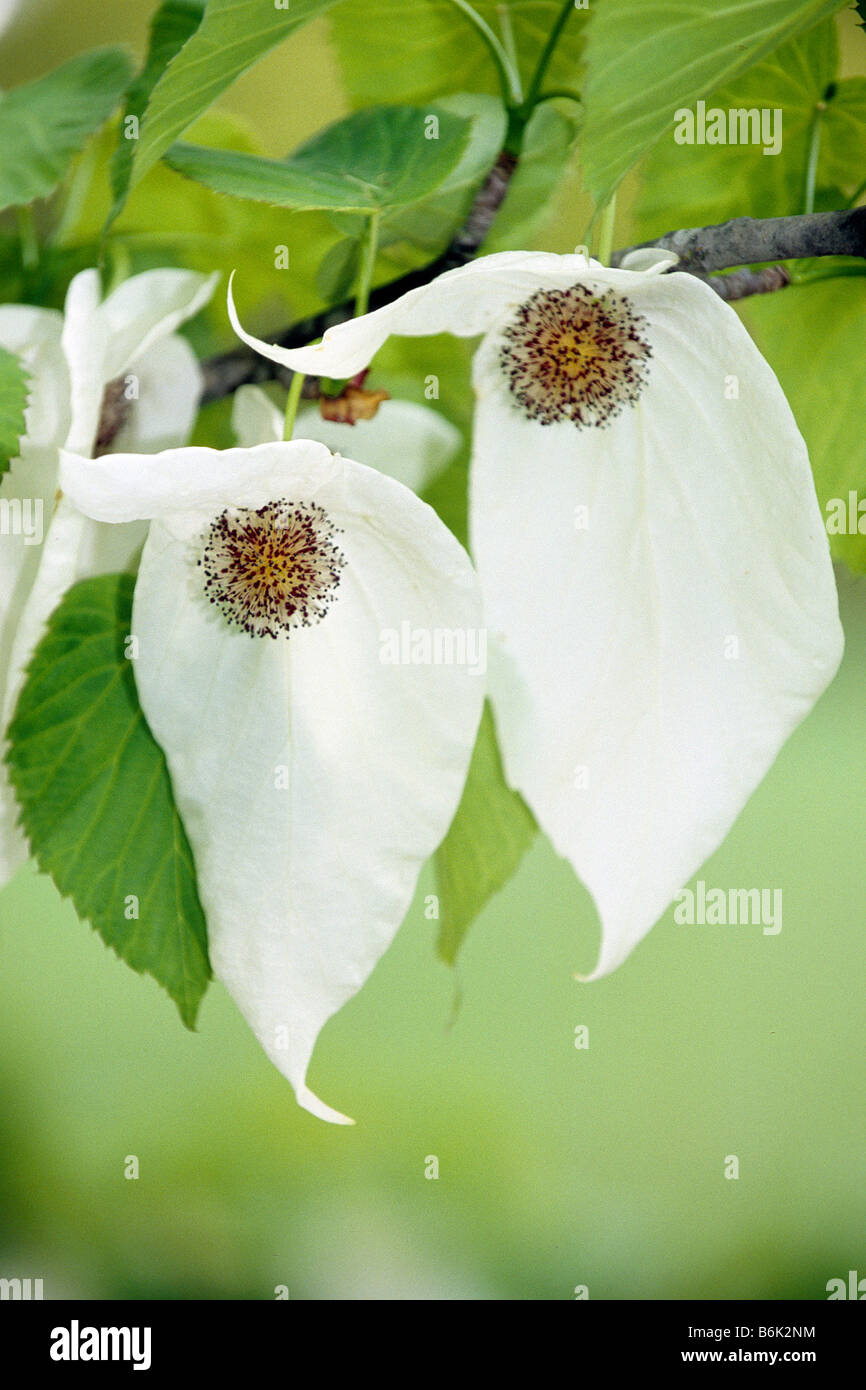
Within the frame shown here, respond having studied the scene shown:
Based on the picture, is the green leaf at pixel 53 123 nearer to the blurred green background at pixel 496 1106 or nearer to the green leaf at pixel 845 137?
the blurred green background at pixel 496 1106

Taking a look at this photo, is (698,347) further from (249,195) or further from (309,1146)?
(309,1146)

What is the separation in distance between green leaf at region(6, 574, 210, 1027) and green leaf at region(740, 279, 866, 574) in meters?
0.20

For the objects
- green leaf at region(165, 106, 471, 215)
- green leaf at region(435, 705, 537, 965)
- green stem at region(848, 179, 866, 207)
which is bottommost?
green leaf at region(435, 705, 537, 965)

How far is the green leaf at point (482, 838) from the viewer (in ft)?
1.00

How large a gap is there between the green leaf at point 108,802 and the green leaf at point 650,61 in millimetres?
161

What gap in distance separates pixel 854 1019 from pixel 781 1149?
6 centimetres

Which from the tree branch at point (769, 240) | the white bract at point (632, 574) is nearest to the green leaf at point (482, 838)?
the white bract at point (632, 574)

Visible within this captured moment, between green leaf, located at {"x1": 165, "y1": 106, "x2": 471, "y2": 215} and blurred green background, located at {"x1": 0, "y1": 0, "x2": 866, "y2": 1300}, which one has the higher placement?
green leaf, located at {"x1": 165, "y1": 106, "x2": 471, "y2": 215}

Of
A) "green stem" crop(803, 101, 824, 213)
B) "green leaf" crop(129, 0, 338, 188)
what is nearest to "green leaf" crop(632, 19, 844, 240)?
"green stem" crop(803, 101, 824, 213)

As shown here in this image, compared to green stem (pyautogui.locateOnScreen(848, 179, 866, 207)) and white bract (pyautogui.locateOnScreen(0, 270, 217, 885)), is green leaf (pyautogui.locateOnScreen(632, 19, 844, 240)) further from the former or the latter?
white bract (pyautogui.locateOnScreen(0, 270, 217, 885))

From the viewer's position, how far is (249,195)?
22 cm

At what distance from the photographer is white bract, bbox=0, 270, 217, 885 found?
25 centimetres
